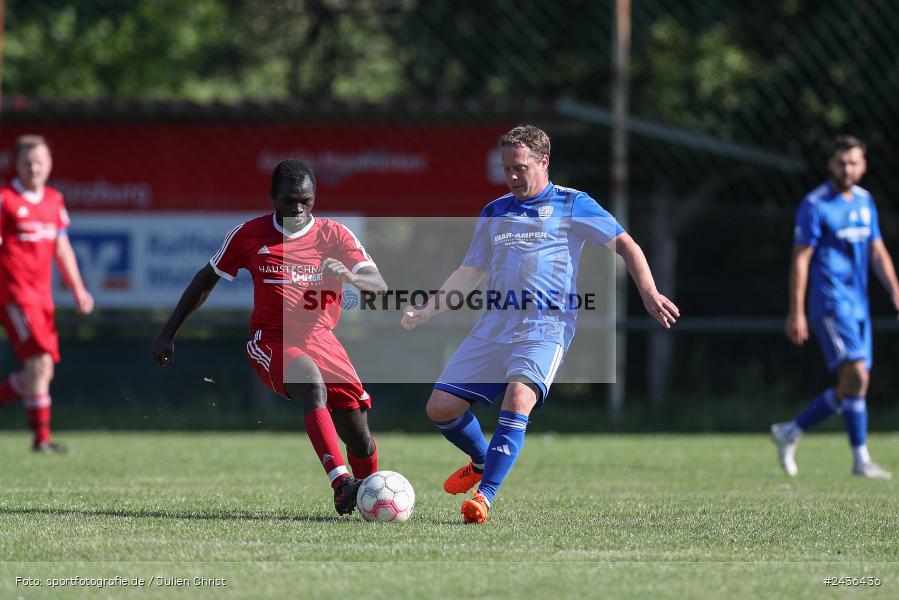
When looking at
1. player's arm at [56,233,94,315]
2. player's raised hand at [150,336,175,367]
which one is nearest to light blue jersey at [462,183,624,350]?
player's raised hand at [150,336,175,367]

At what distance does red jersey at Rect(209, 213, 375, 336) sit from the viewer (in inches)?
271

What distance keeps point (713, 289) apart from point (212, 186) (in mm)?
5688

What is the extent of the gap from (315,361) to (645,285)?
1.62 meters

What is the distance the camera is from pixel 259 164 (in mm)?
15484

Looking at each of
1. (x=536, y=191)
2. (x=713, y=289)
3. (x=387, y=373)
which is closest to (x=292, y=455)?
(x=387, y=373)

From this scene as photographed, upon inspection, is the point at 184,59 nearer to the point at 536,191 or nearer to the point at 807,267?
the point at 807,267

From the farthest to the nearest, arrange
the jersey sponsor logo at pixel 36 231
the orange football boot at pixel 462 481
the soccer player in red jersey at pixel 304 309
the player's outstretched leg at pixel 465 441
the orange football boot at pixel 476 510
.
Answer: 1. the jersey sponsor logo at pixel 36 231
2. the orange football boot at pixel 462 481
3. the player's outstretched leg at pixel 465 441
4. the soccer player in red jersey at pixel 304 309
5. the orange football boot at pixel 476 510

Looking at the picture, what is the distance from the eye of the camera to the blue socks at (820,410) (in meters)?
10.2

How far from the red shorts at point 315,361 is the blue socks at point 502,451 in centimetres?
77

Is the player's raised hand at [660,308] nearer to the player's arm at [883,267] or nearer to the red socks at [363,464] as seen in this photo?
the red socks at [363,464]

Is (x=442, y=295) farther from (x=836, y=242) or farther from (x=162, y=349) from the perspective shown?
(x=836, y=242)

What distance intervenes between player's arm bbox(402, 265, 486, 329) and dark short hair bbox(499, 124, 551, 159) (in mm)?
684

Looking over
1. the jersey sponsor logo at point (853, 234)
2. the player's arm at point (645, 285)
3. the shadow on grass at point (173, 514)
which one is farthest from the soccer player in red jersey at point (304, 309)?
the jersey sponsor logo at point (853, 234)

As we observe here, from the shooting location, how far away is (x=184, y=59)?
20.5 metres
